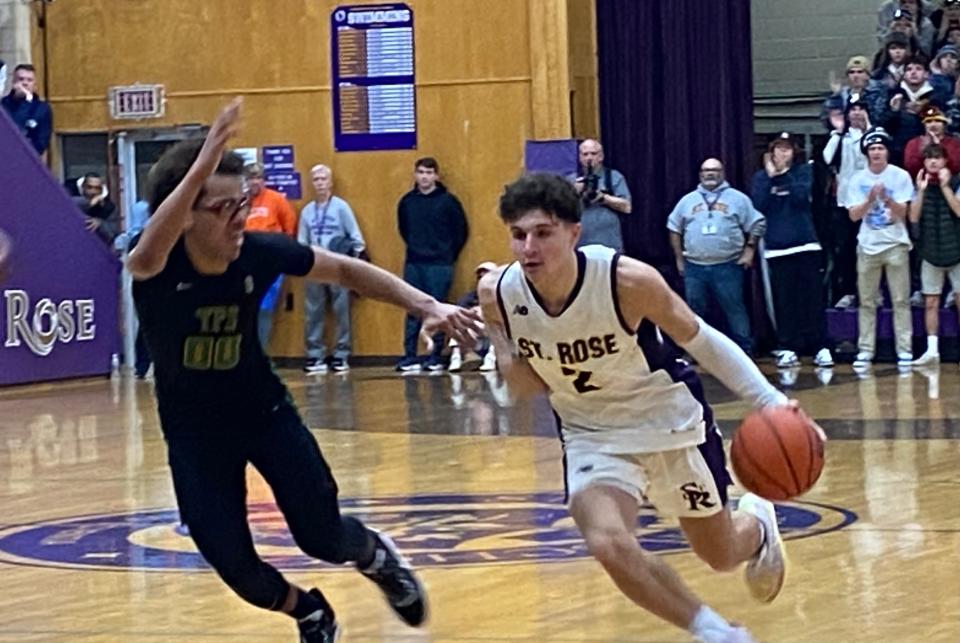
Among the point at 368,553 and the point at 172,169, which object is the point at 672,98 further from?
the point at 172,169

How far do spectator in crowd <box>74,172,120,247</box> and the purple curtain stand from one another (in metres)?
5.20

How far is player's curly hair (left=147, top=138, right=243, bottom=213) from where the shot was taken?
236 inches

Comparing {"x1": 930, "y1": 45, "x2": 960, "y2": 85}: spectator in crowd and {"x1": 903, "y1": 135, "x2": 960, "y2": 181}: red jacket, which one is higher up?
{"x1": 930, "y1": 45, "x2": 960, "y2": 85}: spectator in crowd

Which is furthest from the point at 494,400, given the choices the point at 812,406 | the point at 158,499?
the point at 158,499

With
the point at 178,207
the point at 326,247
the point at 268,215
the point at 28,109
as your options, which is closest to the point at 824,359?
A: the point at 326,247

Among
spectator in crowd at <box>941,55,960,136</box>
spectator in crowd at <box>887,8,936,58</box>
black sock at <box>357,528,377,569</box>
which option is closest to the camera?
black sock at <box>357,528,377,569</box>

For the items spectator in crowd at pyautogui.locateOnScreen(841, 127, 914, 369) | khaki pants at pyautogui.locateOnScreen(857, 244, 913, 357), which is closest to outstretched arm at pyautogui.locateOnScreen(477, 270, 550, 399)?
spectator in crowd at pyautogui.locateOnScreen(841, 127, 914, 369)

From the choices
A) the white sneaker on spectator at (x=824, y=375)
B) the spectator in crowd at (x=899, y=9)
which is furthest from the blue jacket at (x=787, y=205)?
the spectator in crowd at (x=899, y=9)

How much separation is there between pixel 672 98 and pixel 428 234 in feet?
9.35

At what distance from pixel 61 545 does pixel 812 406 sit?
22.4 ft

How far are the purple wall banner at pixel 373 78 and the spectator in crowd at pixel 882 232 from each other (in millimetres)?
4978

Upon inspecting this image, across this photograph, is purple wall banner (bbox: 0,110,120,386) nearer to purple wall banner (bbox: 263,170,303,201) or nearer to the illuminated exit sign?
purple wall banner (bbox: 263,170,303,201)

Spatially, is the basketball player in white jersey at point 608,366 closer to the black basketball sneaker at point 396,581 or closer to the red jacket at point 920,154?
the black basketball sneaker at point 396,581

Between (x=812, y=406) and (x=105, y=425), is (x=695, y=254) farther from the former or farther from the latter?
(x=105, y=425)
